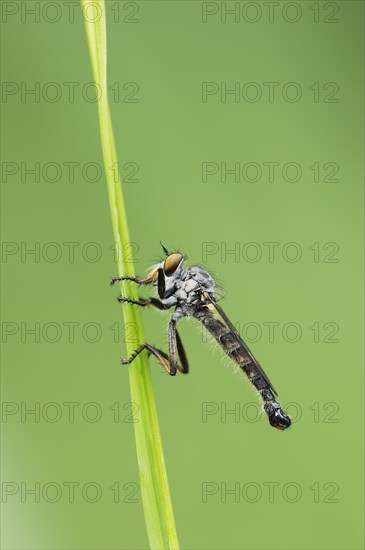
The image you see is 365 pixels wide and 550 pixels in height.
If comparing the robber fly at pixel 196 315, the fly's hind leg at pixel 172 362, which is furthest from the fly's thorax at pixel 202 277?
the fly's hind leg at pixel 172 362

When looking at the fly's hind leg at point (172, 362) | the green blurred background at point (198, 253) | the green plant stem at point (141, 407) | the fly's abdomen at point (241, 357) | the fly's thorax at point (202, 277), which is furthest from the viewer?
the fly's thorax at point (202, 277)

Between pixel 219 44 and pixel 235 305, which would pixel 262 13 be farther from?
pixel 235 305

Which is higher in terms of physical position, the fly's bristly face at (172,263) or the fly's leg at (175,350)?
the fly's bristly face at (172,263)

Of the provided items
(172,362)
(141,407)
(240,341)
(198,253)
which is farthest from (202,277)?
(141,407)

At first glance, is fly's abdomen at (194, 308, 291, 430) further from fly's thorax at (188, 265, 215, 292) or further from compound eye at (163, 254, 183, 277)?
compound eye at (163, 254, 183, 277)

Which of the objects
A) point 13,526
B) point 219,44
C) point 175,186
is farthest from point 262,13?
point 13,526

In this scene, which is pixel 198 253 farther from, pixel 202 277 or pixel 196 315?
pixel 196 315

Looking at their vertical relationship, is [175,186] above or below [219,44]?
below

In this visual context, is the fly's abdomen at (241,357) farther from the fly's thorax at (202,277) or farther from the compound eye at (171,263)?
the compound eye at (171,263)
